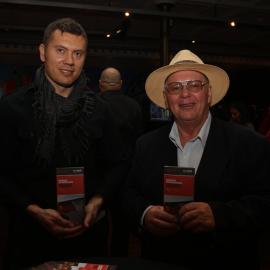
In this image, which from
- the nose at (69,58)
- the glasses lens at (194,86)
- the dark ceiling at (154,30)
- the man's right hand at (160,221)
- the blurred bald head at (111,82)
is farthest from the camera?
the dark ceiling at (154,30)

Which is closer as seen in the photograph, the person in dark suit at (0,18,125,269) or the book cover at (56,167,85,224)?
the book cover at (56,167,85,224)

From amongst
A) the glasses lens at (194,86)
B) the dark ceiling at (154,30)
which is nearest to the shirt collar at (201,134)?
the glasses lens at (194,86)

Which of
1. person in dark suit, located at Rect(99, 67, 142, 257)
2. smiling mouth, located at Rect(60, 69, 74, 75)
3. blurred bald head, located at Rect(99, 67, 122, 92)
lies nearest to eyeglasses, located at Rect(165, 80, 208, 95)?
smiling mouth, located at Rect(60, 69, 74, 75)

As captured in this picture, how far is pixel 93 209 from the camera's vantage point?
6.25 ft

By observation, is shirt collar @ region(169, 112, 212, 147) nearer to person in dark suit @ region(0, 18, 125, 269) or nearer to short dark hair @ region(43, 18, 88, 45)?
person in dark suit @ region(0, 18, 125, 269)

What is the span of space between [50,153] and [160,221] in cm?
62

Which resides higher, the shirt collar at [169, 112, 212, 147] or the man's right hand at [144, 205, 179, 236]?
the shirt collar at [169, 112, 212, 147]

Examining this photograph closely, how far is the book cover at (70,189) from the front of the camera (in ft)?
5.49

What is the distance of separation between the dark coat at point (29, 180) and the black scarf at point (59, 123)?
26 mm

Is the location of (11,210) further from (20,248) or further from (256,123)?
(256,123)

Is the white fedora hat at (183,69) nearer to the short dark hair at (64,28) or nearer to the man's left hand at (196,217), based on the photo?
the short dark hair at (64,28)

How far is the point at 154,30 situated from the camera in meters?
8.70

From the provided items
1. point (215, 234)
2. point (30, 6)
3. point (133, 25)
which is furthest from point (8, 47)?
point (215, 234)

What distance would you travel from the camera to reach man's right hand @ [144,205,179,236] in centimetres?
170
